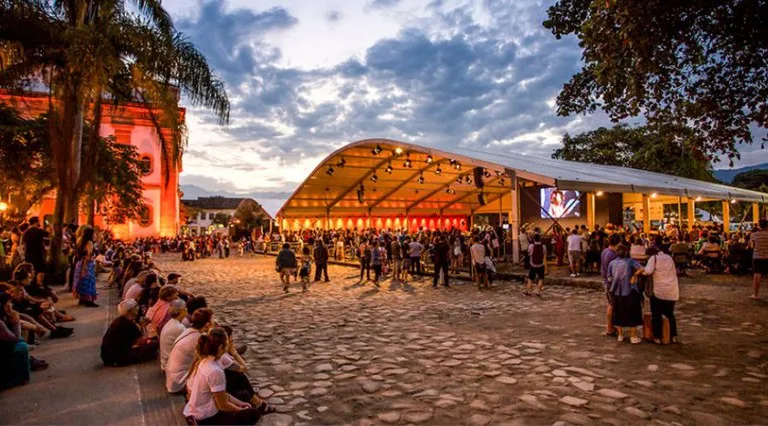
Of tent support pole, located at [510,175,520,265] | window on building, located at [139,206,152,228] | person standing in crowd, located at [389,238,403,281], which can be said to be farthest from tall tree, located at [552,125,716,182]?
window on building, located at [139,206,152,228]

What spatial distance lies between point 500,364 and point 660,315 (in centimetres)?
256

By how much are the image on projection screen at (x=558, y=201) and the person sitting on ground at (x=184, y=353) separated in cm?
1816

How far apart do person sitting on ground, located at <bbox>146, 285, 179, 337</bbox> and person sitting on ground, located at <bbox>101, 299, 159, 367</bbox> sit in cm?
19

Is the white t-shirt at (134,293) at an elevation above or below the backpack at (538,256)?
below

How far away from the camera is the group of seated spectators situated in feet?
11.7

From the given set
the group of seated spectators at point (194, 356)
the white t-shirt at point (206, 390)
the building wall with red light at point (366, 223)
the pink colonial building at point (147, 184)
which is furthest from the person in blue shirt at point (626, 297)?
the pink colonial building at point (147, 184)

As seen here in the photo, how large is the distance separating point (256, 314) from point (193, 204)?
80.4m

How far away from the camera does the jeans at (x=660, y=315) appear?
20.3 feet

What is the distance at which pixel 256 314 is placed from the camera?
915cm

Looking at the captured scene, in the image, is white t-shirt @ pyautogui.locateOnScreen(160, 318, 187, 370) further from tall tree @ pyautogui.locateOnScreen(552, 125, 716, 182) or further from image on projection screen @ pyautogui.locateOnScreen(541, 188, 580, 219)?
tall tree @ pyautogui.locateOnScreen(552, 125, 716, 182)

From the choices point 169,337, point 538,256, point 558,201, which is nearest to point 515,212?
point 538,256

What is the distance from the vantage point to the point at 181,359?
4398mm

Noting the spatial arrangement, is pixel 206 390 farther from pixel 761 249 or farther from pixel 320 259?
pixel 320 259

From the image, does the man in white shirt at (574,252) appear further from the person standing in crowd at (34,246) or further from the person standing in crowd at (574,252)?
the person standing in crowd at (34,246)
